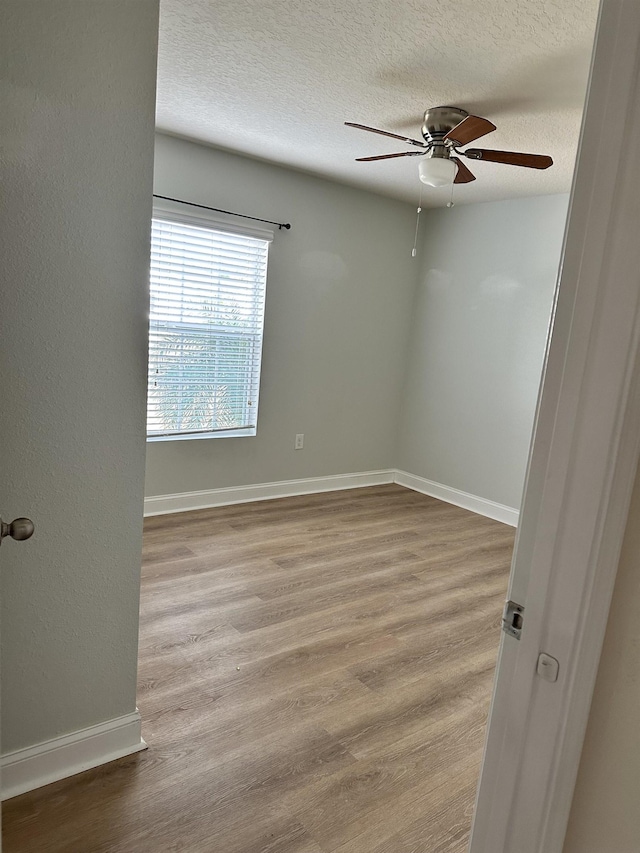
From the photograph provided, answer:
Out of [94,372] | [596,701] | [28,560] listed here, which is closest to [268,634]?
[28,560]

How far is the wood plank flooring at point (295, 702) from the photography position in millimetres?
1533

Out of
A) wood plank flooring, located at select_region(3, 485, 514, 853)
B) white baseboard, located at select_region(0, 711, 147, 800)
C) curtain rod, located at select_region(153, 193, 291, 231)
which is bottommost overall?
wood plank flooring, located at select_region(3, 485, 514, 853)

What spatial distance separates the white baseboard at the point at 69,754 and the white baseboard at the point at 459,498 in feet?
10.8

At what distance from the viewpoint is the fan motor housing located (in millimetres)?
2725

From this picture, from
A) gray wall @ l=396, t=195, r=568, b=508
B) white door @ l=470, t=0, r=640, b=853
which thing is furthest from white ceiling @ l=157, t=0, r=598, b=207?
white door @ l=470, t=0, r=640, b=853

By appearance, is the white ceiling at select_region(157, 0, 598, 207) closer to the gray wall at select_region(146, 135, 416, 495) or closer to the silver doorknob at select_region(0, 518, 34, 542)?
the gray wall at select_region(146, 135, 416, 495)

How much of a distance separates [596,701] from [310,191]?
4017 millimetres

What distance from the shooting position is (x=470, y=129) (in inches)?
95.3

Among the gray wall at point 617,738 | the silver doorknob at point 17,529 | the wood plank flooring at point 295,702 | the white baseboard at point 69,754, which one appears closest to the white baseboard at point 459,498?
the wood plank flooring at point 295,702

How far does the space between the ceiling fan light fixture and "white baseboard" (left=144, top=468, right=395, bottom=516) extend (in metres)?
2.57

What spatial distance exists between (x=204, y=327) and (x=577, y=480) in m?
3.43

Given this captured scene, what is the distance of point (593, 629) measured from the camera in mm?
783

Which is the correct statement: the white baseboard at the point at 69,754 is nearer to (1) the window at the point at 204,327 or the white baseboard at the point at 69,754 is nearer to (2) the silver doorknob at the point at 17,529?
(2) the silver doorknob at the point at 17,529

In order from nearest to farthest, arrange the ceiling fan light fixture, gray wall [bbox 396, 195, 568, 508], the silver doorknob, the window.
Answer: the silver doorknob < the ceiling fan light fixture < the window < gray wall [bbox 396, 195, 568, 508]
